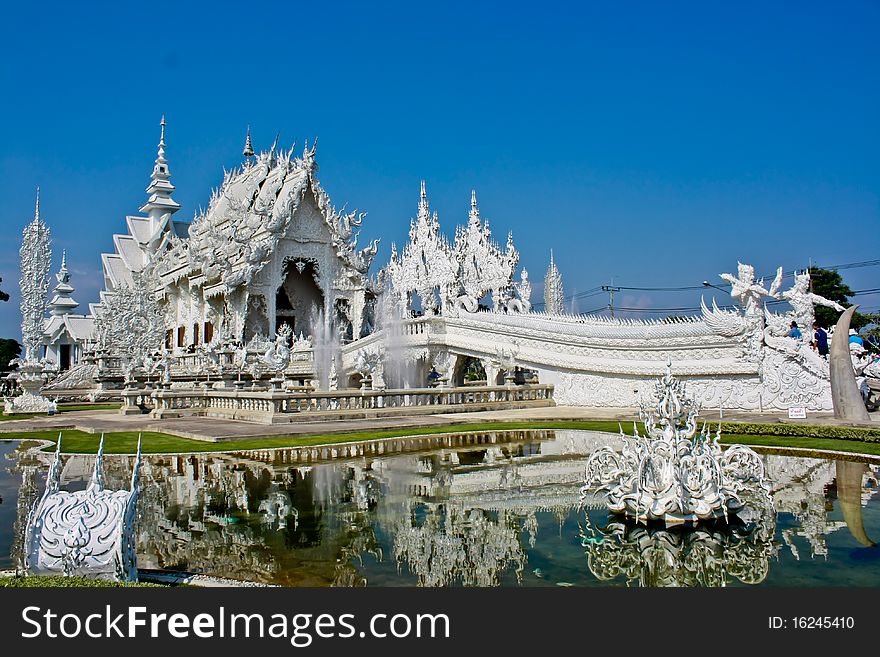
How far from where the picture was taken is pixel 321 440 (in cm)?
1366

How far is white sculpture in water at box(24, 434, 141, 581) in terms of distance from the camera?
4965 mm

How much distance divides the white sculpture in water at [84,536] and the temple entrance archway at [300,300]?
31877 mm

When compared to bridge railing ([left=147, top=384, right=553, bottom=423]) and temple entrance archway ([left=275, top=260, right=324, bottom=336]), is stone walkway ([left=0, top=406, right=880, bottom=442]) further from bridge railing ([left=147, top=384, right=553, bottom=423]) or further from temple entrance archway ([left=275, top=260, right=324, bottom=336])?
temple entrance archway ([left=275, top=260, right=324, bottom=336])

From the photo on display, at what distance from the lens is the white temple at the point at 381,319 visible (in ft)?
62.7

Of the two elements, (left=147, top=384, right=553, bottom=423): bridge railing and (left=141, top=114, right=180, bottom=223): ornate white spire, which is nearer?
(left=147, top=384, right=553, bottom=423): bridge railing

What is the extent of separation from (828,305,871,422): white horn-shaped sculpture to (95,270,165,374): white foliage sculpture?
95.0 ft

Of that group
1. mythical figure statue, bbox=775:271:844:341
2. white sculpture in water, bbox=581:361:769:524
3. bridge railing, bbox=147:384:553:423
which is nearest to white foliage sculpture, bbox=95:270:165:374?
bridge railing, bbox=147:384:553:423

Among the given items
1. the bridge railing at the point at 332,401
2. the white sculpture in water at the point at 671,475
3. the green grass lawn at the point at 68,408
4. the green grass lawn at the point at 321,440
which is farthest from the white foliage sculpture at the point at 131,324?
the white sculpture in water at the point at 671,475

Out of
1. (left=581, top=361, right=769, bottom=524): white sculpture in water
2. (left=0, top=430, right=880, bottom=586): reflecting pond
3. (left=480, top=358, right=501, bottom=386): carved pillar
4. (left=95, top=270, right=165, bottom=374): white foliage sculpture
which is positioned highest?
(left=95, top=270, right=165, bottom=374): white foliage sculpture

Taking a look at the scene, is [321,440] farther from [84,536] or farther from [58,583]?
[58,583]

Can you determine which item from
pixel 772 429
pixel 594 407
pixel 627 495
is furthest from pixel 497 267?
pixel 627 495

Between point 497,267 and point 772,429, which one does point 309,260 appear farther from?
point 772,429

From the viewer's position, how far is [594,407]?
21.6 meters

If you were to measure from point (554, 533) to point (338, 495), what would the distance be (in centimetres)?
293
